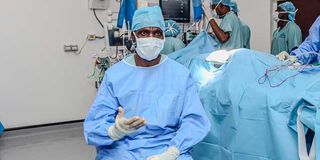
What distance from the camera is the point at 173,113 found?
1614 millimetres

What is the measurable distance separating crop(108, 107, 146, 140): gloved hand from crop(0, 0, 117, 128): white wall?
2.61 meters

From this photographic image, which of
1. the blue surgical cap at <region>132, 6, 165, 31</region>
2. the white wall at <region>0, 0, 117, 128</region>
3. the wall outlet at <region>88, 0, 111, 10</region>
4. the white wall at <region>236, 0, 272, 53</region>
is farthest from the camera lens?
the white wall at <region>236, 0, 272, 53</region>

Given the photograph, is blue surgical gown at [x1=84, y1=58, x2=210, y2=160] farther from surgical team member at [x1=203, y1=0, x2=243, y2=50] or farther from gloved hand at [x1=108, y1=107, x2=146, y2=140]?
surgical team member at [x1=203, y1=0, x2=243, y2=50]

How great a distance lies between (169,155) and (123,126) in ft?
0.77

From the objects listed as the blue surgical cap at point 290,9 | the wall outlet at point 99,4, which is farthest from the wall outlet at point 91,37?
the blue surgical cap at point 290,9

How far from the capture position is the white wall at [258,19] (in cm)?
496

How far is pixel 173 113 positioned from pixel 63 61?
2670mm

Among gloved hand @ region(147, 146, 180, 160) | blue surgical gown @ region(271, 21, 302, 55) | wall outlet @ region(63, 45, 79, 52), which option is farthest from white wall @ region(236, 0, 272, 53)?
gloved hand @ region(147, 146, 180, 160)

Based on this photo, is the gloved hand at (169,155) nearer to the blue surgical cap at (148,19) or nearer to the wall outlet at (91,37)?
the blue surgical cap at (148,19)

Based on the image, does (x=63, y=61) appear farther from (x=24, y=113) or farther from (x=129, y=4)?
(x=129, y=4)

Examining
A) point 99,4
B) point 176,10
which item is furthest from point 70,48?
point 176,10

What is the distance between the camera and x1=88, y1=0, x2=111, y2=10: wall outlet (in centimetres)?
403

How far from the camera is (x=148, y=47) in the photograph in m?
1.68

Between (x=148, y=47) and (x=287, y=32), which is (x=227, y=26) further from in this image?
(x=148, y=47)
